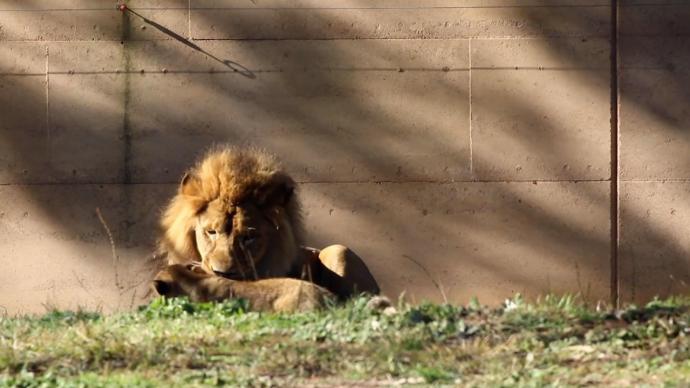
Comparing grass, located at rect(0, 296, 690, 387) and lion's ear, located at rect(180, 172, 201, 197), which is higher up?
lion's ear, located at rect(180, 172, 201, 197)

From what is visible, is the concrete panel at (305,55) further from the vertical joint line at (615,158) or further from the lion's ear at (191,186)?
the lion's ear at (191,186)

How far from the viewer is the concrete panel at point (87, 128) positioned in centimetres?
1187

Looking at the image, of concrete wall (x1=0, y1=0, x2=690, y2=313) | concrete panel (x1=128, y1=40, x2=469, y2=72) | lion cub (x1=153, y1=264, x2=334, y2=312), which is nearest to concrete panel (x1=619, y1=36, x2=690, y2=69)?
concrete wall (x1=0, y1=0, x2=690, y2=313)

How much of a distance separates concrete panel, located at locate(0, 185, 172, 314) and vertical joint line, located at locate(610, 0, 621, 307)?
144 inches

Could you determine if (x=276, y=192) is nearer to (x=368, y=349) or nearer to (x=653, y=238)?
(x=368, y=349)

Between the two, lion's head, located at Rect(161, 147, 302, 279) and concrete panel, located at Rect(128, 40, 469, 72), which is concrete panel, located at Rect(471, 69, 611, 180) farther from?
lion's head, located at Rect(161, 147, 302, 279)

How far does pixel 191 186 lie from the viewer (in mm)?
9094

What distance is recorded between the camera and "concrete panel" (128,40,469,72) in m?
11.8

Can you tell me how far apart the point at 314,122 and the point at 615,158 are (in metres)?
2.50

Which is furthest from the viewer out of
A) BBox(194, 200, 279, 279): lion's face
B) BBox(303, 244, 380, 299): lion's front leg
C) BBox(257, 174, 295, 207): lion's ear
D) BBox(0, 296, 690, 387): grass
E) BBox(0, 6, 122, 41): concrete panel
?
BBox(0, 6, 122, 41): concrete panel

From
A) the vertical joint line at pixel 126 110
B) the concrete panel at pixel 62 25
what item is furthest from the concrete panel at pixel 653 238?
the concrete panel at pixel 62 25

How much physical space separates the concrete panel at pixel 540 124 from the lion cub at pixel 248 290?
4.12 metres

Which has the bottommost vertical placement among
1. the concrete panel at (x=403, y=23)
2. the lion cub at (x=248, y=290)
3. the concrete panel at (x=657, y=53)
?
the lion cub at (x=248, y=290)

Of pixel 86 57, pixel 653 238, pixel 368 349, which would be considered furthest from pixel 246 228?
pixel 653 238
